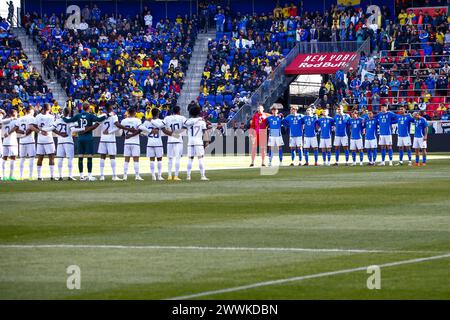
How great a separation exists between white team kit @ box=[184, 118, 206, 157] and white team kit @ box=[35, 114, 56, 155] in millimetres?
4437

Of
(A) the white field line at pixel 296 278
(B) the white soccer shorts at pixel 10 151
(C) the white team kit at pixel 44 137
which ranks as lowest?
(A) the white field line at pixel 296 278

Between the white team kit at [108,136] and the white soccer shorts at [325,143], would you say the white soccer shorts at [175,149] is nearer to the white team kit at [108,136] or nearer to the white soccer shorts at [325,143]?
the white team kit at [108,136]

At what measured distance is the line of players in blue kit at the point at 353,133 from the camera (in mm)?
39594

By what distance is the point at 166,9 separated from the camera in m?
69.4

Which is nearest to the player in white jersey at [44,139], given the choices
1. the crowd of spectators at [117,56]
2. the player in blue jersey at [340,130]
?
the player in blue jersey at [340,130]

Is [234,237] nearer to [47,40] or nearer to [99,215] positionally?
[99,215]

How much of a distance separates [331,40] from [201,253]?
47.4 meters

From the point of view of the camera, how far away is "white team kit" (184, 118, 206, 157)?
2961 cm

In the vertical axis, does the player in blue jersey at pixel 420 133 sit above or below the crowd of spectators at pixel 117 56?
below

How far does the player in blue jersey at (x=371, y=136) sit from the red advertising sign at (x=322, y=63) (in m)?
16.4

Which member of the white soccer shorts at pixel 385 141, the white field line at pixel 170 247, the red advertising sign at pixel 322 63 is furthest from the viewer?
the red advertising sign at pixel 322 63

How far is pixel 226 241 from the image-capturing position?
15023 mm

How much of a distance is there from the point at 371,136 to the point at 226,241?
1029 inches

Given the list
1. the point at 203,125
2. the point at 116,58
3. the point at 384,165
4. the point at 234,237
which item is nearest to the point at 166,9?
the point at 116,58
